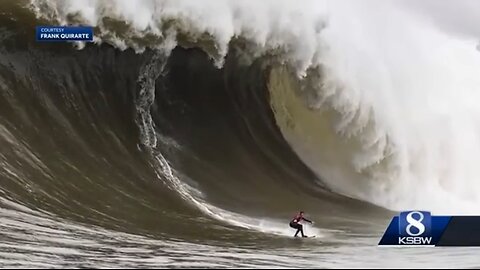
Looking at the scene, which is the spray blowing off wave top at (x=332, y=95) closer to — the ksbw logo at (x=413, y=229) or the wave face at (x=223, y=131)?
the wave face at (x=223, y=131)

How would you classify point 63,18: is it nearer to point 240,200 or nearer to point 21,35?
point 21,35

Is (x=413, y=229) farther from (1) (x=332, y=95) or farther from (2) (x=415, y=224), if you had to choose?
(1) (x=332, y=95)

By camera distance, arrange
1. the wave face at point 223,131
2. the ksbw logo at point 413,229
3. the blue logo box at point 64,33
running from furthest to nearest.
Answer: the blue logo box at point 64,33, the wave face at point 223,131, the ksbw logo at point 413,229

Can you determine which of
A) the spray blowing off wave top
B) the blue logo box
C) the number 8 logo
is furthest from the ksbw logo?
the blue logo box

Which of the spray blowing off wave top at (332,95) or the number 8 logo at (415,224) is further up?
the spray blowing off wave top at (332,95)

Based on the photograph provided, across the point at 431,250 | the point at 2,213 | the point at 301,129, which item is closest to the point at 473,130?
the point at 301,129

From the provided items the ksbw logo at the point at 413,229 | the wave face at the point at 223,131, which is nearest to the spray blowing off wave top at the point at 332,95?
the wave face at the point at 223,131

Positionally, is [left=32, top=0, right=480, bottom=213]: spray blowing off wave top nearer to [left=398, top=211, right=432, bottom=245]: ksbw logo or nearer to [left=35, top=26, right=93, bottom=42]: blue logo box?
[left=35, top=26, right=93, bottom=42]: blue logo box
